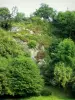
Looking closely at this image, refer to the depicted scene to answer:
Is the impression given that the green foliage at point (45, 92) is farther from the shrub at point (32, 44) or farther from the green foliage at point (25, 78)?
the shrub at point (32, 44)

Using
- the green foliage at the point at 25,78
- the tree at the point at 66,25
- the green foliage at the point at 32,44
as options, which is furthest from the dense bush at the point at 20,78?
the tree at the point at 66,25

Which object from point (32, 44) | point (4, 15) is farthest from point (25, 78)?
point (4, 15)

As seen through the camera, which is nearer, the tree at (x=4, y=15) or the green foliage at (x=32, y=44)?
the green foliage at (x=32, y=44)

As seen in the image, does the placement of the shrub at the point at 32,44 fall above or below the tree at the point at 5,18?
below

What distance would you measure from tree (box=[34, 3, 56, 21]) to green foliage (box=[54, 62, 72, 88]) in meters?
Answer: 24.4

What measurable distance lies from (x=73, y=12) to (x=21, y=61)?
18.9 meters

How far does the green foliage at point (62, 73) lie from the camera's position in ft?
137

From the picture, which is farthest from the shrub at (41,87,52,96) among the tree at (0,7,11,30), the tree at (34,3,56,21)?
the tree at (34,3,56,21)

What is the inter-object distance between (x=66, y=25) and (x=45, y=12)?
14431mm

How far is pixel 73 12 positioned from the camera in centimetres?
5528

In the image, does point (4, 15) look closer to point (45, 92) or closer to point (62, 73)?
point (62, 73)

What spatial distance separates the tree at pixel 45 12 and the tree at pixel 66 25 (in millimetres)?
8551

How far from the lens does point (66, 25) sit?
5509 cm

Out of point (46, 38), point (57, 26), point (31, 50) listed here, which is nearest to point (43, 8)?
point (57, 26)
